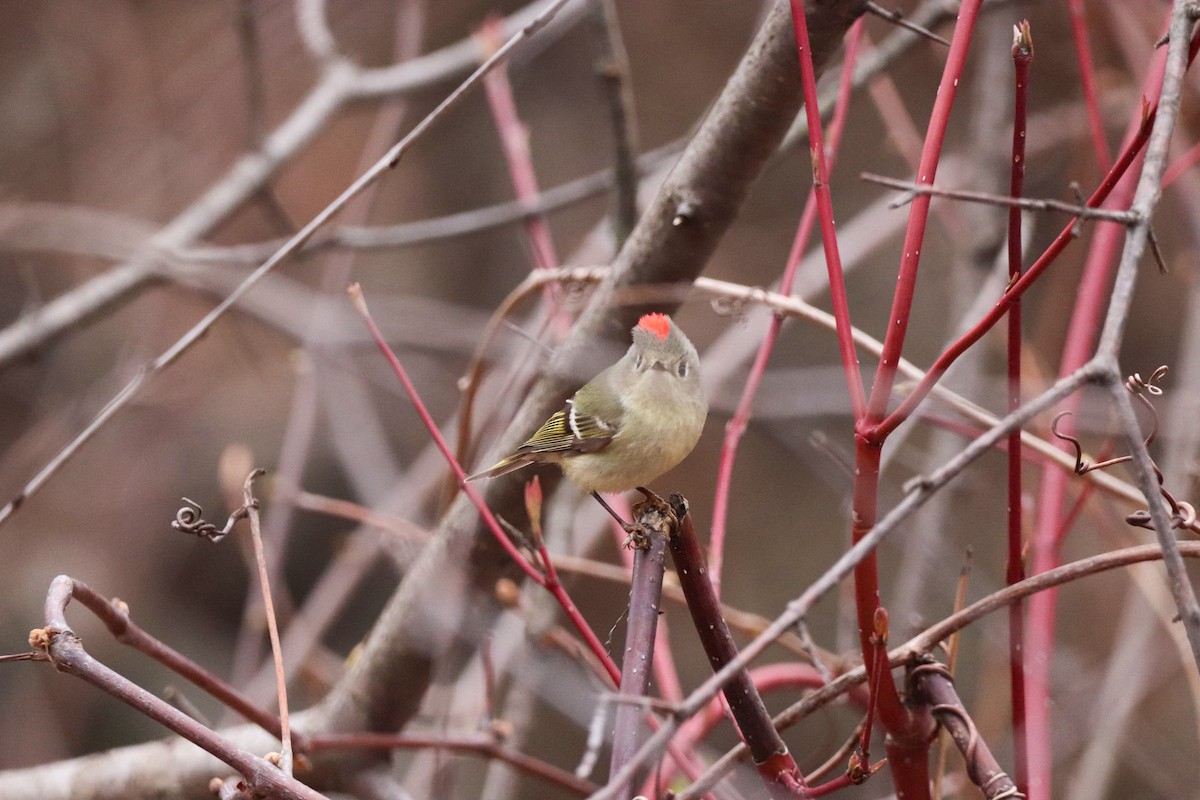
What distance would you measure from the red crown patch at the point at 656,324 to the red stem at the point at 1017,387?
410mm

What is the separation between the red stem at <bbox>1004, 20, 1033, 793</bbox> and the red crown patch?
41 cm

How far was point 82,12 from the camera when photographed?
392cm

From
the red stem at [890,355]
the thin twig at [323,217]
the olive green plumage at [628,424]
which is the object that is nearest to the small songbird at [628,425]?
the olive green plumage at [628,424]

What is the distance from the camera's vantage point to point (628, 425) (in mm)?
1317

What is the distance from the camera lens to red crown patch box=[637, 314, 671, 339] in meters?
1.17

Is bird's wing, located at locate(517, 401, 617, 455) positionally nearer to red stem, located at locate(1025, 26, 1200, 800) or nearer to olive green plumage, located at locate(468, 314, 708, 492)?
olive green plumage, located at locate(468, 314, 708, 492)

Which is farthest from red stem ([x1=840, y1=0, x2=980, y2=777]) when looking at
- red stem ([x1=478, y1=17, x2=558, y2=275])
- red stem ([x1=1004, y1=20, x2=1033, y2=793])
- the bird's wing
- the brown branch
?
red stem ([x1=478, y1=17, x2=558, y2=275])

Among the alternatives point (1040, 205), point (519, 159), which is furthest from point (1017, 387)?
point (519, 159)

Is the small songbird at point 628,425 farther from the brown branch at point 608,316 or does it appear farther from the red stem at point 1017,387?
the red stem at point 1017,387

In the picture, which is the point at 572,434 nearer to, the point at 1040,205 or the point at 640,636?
the point at 640,636

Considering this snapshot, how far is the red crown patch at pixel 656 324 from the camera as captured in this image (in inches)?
46.1

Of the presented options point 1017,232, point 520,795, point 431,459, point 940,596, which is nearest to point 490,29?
point 431,459

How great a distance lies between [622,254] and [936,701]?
661mm

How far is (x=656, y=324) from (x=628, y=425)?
0.62ft
